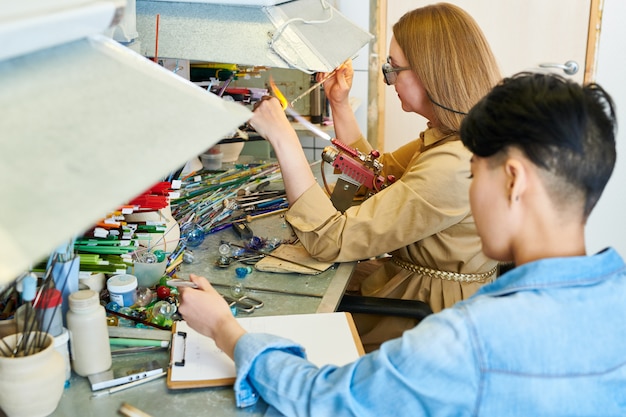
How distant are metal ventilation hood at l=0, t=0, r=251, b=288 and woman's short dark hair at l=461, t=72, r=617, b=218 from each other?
0.45 meters

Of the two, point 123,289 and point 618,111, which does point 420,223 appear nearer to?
point 123,289

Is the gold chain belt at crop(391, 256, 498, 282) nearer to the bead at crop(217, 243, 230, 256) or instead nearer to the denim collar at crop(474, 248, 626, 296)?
the bead at crop(217, 243, 230, 256)

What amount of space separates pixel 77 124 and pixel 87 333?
2.17ft

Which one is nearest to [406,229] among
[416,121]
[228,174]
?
[228,174]

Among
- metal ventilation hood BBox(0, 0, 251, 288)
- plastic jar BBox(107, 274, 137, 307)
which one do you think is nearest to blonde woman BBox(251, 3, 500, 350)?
plastic jar BBox(107, 274, 137, 307)

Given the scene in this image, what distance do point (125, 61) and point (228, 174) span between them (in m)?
1.60

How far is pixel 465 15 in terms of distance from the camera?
180cm

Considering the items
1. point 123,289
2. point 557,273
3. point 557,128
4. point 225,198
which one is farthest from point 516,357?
point 225,198

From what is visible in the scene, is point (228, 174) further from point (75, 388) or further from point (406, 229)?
point (75, 388)

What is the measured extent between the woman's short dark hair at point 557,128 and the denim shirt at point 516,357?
0.13 metres

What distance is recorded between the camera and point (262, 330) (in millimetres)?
1376

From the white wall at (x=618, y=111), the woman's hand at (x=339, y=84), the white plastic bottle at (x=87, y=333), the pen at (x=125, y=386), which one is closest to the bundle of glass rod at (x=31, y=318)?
the white plastic bottle at (x=87, y=333)

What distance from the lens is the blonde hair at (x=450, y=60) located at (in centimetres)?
176

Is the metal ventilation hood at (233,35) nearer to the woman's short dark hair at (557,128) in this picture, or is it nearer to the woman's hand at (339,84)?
the woman's short dark hair at (557,128)
